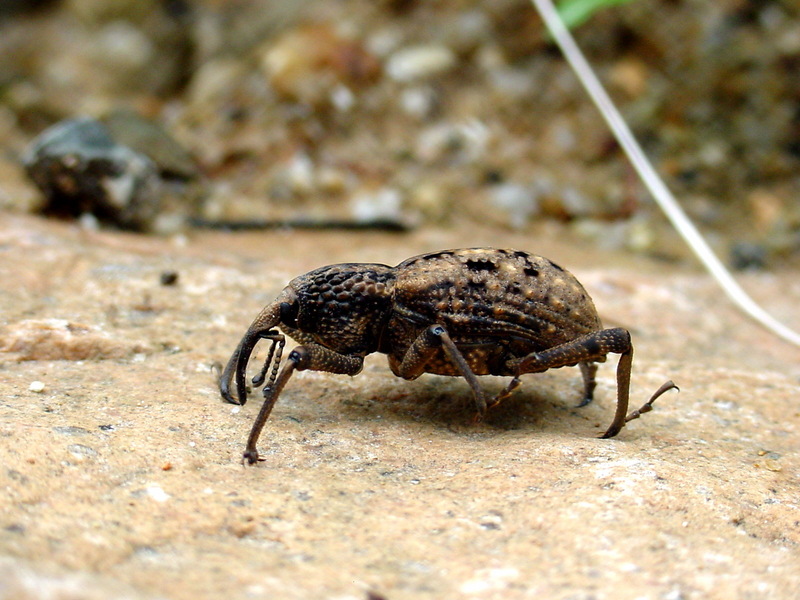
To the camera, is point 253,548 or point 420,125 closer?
point 253,548

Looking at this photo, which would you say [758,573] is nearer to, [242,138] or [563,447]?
[563,447]

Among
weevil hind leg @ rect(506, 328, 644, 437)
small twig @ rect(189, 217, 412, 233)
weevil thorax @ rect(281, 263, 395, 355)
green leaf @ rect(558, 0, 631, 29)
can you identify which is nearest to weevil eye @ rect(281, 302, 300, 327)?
weevil thorax @ rect(281, 263, 395, 355)

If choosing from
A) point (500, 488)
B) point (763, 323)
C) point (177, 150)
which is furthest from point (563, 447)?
point (177, 150)

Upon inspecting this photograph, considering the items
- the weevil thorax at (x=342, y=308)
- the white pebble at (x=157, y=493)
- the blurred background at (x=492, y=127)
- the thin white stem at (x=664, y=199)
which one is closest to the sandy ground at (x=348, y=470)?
the white pebble at (x=157, y=493)

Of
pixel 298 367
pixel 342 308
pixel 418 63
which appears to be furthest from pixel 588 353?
pixel 418 63

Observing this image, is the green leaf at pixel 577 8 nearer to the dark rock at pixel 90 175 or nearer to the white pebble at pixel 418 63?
the white pebble at pixel 418 63

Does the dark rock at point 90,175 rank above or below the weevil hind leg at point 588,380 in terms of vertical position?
above
